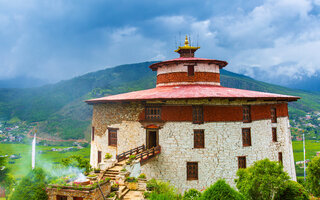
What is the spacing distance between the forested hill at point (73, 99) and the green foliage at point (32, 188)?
313 ft

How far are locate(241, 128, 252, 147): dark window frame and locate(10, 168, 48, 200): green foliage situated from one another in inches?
626

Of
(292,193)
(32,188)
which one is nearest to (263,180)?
(292,193)

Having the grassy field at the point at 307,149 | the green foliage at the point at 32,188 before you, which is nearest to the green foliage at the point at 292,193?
the green foliage at the point at 32,188

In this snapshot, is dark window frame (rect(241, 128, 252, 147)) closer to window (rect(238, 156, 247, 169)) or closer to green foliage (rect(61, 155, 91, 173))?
window (rect(238, 156, 247, 169))

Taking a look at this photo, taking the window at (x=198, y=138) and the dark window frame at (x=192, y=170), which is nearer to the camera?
the dark window frame at (x=192, y=170)

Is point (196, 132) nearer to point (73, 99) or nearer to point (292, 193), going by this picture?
point (292, 193)

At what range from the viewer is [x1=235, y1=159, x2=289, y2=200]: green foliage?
1509cm

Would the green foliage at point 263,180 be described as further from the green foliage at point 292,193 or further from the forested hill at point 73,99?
the forested hill at point 73,99

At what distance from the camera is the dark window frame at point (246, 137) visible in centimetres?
2081

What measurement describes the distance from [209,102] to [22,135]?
98810 millimetres

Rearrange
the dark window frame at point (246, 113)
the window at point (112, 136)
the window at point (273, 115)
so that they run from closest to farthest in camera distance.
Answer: the dark window frame at point (246, 113) → the window at point (112, 136) → the window at point (273, 115)

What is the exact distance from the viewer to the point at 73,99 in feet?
479

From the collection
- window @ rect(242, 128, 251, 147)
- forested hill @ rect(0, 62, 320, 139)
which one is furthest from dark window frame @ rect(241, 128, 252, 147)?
forested hill @ rect(0, 62, 320, 139)

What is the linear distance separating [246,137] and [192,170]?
570cm
